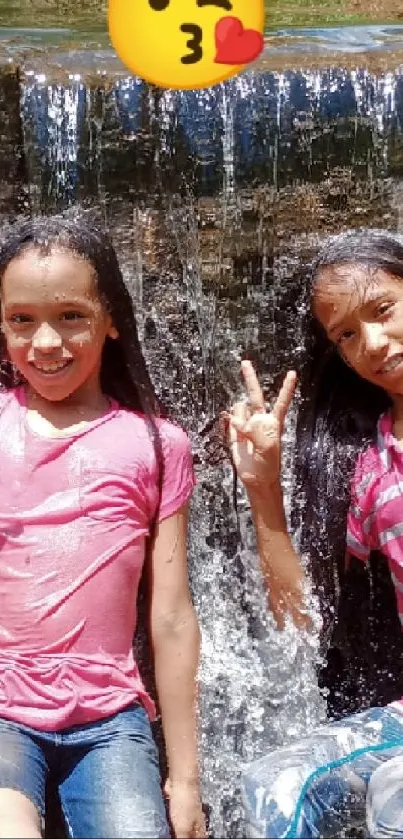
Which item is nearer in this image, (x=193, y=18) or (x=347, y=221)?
(x=193, y=18)

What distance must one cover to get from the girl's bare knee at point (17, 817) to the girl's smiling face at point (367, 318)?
108cm

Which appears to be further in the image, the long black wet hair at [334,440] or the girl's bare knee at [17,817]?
the long black wet hair at [334,440]

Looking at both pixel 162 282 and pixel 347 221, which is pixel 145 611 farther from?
pixel 347 221

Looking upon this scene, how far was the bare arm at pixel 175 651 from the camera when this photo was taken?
7.22 ft

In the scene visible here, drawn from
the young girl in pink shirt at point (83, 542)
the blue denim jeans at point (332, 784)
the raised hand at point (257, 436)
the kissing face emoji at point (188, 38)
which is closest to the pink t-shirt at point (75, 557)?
the young girl in pink shirt at point (83, 542)

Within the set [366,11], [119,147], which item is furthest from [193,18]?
[366,11]

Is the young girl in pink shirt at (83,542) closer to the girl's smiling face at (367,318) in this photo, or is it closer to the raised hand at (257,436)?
the raised hand at (257,436)

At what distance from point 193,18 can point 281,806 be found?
1.61 metres

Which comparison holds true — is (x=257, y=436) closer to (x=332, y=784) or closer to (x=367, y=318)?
(x=367, y=318)

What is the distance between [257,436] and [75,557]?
0.43 metres

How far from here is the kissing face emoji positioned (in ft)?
7.92

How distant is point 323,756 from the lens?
7.33ft

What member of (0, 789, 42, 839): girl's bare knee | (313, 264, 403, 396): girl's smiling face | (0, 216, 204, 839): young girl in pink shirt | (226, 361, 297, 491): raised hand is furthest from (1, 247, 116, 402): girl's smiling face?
(0, 789, 42, 839): girl's bare knee

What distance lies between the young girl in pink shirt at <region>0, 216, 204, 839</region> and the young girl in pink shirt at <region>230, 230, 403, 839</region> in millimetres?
167
